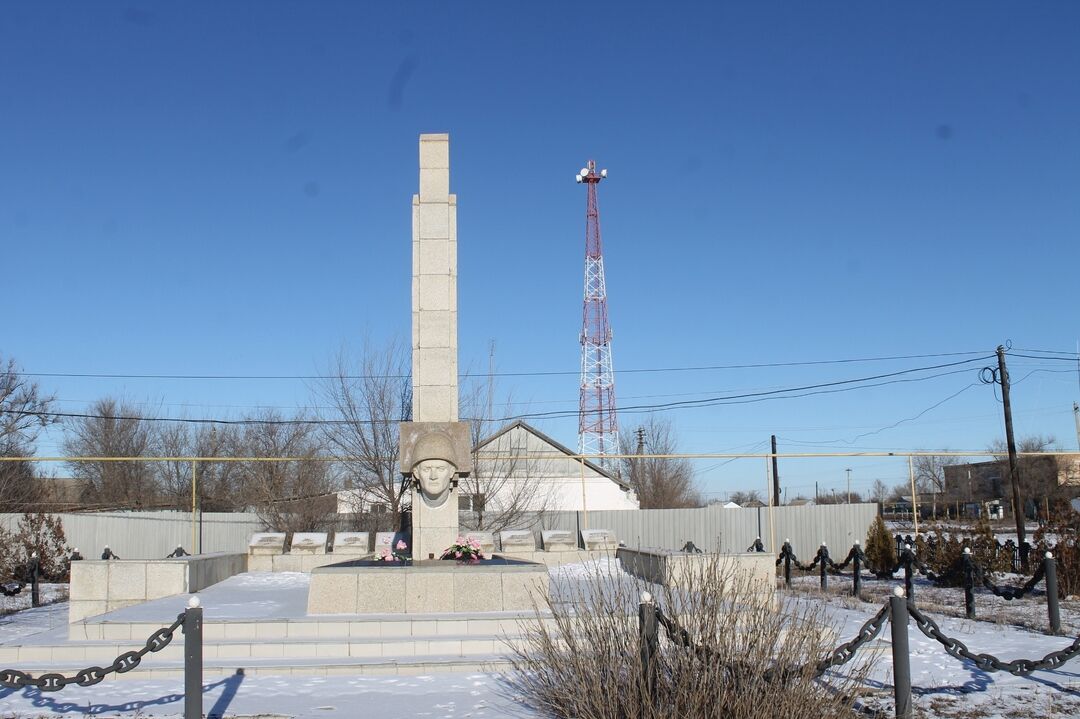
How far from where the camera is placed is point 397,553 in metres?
13.5

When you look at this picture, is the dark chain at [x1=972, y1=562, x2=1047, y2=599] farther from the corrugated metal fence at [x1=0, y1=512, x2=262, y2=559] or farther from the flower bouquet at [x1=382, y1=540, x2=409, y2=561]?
the corrugated metal fence at [x1=0, y1=512, x2=262, y2=559]

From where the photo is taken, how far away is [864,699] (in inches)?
283

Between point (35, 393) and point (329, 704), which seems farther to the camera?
point (35, 393)

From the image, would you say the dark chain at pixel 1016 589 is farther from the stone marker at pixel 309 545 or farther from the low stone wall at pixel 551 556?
the stone marker at pixel 309 545

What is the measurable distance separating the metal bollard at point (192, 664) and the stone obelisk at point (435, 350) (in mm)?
6948

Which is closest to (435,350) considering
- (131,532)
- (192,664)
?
(192,664)

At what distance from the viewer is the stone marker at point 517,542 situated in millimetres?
17891

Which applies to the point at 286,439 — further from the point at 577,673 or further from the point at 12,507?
the point at 577,673

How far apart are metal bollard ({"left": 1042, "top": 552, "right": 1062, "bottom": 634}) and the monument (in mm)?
5799

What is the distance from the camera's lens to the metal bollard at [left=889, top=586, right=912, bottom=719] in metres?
6.00

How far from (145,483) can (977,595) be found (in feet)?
110

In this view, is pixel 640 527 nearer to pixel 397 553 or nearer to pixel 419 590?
pixel 397 553

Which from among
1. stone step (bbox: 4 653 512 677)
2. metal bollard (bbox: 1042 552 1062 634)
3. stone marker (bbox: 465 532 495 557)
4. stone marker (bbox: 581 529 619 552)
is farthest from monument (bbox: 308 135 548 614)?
metal bollard (bbox: 1042 552 1062 634)

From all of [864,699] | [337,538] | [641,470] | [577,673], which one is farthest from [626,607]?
[641,470]
